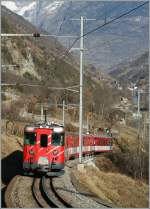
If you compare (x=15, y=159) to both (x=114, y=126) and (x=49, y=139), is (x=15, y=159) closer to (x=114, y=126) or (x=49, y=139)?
(x=49, y=139)

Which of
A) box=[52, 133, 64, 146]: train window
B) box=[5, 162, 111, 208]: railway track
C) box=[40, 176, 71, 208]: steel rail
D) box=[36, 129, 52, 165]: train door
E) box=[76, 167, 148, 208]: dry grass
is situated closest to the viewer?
box=[40, 176, 71, 208]: steel rail

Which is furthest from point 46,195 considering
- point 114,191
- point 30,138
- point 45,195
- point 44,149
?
point 114,191

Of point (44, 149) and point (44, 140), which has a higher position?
point (44, 140)

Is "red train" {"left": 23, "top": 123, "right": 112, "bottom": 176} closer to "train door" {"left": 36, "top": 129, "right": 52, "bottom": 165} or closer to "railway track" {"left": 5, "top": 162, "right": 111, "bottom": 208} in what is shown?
"train door" {"left": 36, "top": 129, "right": 52, "bottom": 165}

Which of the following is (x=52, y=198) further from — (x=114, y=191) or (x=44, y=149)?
(x=114, y=191)

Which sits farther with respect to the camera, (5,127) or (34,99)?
(34,99)

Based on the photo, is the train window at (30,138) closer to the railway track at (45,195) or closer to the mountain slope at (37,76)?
the railway track at (45,195)

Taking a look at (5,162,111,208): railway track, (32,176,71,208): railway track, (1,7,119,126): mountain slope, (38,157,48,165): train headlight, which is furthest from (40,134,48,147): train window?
(1,7,119,126): mountain slope

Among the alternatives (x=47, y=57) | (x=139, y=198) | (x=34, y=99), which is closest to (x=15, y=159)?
(x=139, y=198)

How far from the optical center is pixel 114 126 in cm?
10869

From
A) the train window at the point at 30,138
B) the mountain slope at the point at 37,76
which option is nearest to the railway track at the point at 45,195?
the train window at the point at 30,138

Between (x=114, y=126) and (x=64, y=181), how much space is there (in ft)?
259

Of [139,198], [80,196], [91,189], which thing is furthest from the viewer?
[139,198]

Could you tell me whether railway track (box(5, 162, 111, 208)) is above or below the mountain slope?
below
